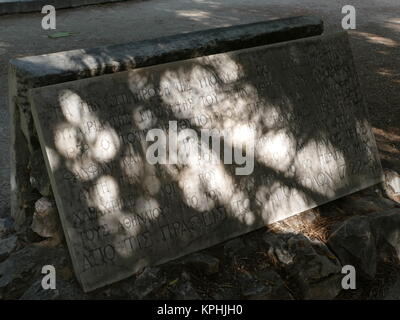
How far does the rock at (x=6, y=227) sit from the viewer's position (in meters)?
3.55

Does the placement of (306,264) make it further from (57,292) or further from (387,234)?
(57,292)

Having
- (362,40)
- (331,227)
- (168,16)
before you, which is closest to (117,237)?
(331,227)

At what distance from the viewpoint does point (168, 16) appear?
29.6 ft

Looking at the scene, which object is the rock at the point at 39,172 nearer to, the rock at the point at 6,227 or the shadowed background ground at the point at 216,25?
the rock at the point at 6,227

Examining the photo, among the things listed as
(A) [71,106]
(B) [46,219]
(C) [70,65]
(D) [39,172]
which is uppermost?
(C) [70,65]

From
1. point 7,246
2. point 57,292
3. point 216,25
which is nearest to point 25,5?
point 216,25

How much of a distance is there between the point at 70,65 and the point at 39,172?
671 mm

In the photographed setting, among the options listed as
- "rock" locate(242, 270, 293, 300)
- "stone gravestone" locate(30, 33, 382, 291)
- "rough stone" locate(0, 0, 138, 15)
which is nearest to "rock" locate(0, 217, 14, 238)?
"stone gravestone" locate(30, 33, 382, 291)

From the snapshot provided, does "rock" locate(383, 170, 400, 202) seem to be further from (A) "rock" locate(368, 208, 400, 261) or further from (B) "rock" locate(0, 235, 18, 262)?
(B) "rock" locate(0, 235, 18, 262)

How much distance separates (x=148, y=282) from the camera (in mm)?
3109

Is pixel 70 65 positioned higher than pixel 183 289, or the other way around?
pixel 70 65

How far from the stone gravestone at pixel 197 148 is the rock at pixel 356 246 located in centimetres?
40

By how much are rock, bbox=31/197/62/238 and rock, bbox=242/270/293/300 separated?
122cm

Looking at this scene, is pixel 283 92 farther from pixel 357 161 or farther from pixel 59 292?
pixel 59 292
